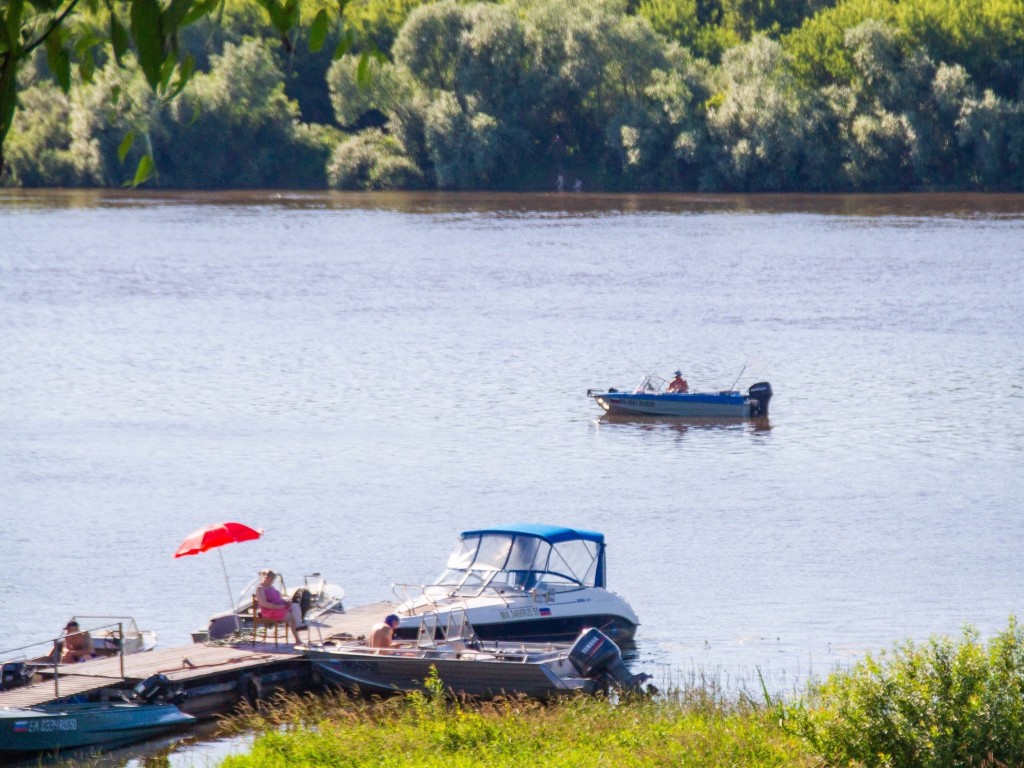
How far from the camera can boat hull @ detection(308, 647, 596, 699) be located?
2028cm

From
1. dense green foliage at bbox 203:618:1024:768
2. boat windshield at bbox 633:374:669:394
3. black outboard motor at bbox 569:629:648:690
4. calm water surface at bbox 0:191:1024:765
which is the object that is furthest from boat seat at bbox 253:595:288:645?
boat windshield at bbox 633:374:669:394

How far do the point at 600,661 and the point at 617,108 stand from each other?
8747cm

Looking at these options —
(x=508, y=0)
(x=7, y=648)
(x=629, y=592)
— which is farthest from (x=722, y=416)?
(x=508, y=0)

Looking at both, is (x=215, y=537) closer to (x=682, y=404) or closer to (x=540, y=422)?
(x=540, y=422)

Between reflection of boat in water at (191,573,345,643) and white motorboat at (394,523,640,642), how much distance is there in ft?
3.95

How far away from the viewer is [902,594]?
26.9 m

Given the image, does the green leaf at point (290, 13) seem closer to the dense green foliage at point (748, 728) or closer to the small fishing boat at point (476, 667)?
the dense green foliage at point (748, 728)

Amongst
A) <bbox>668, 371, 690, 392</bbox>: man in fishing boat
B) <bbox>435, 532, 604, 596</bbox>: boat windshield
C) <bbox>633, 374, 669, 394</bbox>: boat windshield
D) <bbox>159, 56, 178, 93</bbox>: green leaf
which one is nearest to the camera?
<bbox>159, 56, 178, 93</bbox>: green leaf

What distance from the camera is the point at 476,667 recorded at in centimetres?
2050

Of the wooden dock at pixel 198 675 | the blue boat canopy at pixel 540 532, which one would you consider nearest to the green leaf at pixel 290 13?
the wooden dock at pixel 198 675

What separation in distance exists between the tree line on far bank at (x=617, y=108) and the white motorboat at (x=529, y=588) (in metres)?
67.8

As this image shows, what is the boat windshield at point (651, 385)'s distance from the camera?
46231 mm

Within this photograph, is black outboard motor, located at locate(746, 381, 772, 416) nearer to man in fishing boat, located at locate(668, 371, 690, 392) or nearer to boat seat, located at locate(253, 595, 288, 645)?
man in fishing boat, located at locate(668, 371, 690, 392)

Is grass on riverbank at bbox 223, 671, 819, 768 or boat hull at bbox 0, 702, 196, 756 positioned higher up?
grass on riverbank at bbox 223, 671, 819, 768
